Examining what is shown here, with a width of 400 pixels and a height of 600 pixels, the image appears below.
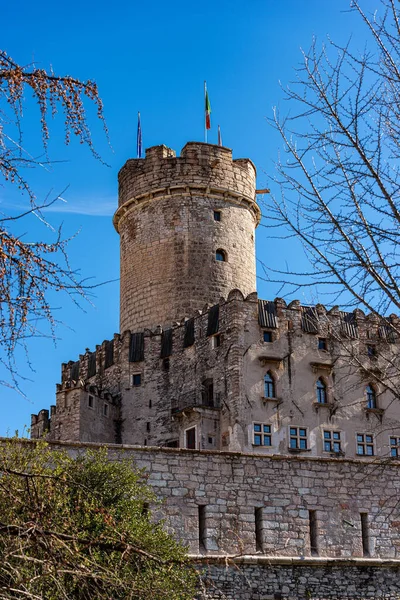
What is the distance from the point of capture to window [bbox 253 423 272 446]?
99.9ft

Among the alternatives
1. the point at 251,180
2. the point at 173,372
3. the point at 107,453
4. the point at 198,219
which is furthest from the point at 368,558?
the point at 251,180

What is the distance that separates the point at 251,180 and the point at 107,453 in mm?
22695

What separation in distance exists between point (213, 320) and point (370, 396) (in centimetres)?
610

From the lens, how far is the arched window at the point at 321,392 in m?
31.8

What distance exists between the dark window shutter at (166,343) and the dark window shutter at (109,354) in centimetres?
240

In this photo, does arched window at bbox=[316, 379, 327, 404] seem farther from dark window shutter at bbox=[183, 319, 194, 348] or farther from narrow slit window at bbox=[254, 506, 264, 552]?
narrow slit window at bbox=[254, 506, 264, 552]

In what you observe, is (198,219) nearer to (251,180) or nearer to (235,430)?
(251,180)

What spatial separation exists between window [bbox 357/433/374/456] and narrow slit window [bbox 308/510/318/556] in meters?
11.8

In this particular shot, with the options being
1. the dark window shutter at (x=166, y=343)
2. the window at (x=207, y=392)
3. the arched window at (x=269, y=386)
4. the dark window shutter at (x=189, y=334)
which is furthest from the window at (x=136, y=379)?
the arched window at (x=269, y=386)

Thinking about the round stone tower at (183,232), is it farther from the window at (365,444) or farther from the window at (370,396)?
the window at (365,444)

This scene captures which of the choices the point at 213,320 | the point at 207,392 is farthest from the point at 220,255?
the point at 207,392

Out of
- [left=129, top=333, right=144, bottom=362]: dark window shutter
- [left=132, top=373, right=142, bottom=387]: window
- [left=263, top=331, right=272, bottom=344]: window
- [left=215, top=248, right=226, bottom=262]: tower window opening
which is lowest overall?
[left=132, top=373, right=142, bottom=387]: window

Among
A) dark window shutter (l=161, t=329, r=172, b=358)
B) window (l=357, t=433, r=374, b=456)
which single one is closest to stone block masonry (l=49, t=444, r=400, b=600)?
window (l=357, t=433, r=374, b=456)

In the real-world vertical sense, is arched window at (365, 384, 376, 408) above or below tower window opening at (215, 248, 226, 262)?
below
